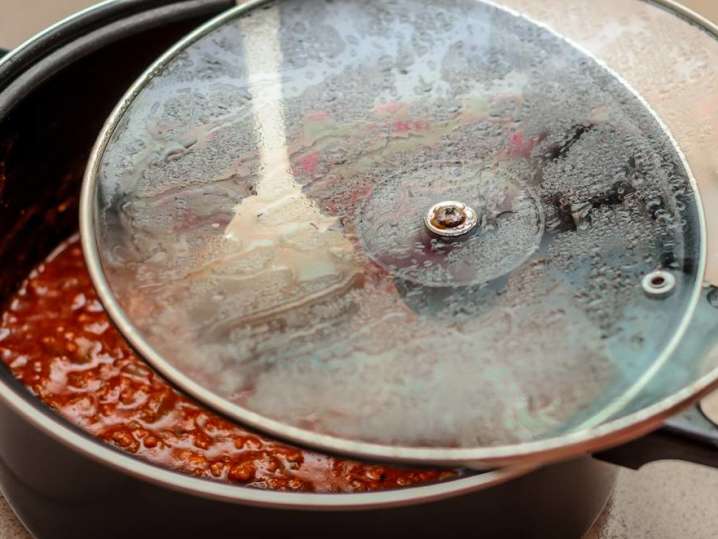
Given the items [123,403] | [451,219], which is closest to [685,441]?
[451,219]

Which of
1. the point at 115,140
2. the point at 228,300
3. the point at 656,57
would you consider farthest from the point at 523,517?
the point at 656,57

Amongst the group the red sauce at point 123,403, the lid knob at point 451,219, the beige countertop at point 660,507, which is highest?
the lid knob at point 451,219

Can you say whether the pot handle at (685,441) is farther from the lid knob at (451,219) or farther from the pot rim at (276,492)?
the lid knob at (451,219)

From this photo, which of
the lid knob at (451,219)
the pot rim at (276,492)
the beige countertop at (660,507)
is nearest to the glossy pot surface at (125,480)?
the pot rim at (276,492)

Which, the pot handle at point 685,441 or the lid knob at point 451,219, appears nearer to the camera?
the pot handle at point 685,441

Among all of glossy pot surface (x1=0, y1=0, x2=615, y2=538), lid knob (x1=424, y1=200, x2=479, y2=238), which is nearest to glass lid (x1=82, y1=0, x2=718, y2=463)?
lid knob (x1=424, y1=200, x2=479, y2=238)

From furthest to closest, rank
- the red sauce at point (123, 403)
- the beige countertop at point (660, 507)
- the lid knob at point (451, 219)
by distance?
the beige countertop at point (660, 507), the red sauce at point (123, 403), the lid knob at point (451, 219)

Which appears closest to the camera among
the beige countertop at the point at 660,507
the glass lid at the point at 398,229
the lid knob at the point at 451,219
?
the glass lid at the point at 398,229
